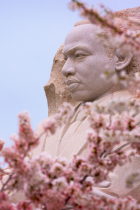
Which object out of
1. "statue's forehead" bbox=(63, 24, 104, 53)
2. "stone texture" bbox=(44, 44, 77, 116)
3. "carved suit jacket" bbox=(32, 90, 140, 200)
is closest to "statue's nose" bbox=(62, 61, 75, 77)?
"statue's forehead" bbox=(63, 24, 104, 53)

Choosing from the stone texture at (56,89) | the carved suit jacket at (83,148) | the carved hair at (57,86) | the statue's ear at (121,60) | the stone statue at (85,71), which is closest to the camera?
the carved suit jacket at (83,148)

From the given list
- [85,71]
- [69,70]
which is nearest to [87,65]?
[85,71]

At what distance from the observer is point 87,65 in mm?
3777

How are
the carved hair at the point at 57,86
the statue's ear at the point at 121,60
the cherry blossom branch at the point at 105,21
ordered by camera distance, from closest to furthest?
the cherry blossom branch at the point at 105,21 < the statue's ear at the point at 121,60 < the carved hair at the point at 57,86

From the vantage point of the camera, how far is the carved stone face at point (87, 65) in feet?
12.4

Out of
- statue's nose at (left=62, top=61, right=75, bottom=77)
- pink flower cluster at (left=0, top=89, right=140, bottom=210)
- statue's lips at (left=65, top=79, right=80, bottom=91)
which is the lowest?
pink flower cluster at (left=0, top=89, right=140, bottom=210)

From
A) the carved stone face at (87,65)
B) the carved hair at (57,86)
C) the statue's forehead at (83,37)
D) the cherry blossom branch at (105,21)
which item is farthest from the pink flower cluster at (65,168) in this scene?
the carved hair at (57,86)

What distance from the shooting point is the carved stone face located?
3777mm

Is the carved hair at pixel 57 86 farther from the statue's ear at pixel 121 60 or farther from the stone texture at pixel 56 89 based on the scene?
the statue's ear at pixel 121 60

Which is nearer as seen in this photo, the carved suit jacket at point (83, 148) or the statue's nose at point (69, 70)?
the carved suit jacket at point (83, 148)

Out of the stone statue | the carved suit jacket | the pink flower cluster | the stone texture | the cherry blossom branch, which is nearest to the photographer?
the pink flower cluster

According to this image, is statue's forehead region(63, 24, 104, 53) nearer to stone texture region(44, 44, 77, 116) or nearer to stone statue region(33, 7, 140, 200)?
stone statue region(33, 7, 140, 200)

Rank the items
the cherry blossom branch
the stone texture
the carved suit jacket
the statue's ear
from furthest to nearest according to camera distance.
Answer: the stone texture
the statue's ear
the carved suit jacket
the cherry blossom branch

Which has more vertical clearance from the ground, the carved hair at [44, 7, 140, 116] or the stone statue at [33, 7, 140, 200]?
the carved hair at [44, 7, 140, 116]
